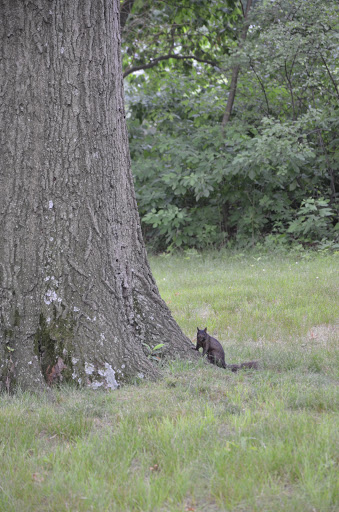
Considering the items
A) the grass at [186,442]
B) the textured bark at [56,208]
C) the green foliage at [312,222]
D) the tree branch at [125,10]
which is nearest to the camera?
the grass at [186,442]

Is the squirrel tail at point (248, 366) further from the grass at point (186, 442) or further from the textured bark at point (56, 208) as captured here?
the textured bark at point (56, 208)

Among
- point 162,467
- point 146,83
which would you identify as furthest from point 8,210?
point 146,83

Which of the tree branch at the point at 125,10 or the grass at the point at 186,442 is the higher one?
the tree branch at the point at 125,10

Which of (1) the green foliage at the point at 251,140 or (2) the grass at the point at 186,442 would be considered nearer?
(2) the grass at the point at 186,442

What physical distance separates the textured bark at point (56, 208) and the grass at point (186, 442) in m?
0.33

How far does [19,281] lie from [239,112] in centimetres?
1082

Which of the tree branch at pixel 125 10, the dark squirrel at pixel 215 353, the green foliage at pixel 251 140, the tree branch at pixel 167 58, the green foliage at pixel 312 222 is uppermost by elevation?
the tree branch at pixel 125 10

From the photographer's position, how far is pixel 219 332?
21.4ft

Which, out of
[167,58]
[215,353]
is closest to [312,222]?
[167,58]

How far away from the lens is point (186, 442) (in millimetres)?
3014

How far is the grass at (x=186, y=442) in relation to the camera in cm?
255

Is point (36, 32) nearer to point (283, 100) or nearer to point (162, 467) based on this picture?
point (162, 467)

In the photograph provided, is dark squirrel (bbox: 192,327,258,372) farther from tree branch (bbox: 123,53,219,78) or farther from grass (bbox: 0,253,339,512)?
tree branch (bbox: 123,53,219,78)

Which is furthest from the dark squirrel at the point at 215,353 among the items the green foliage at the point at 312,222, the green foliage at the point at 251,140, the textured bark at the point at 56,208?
the green foliage at the point at 312,222
